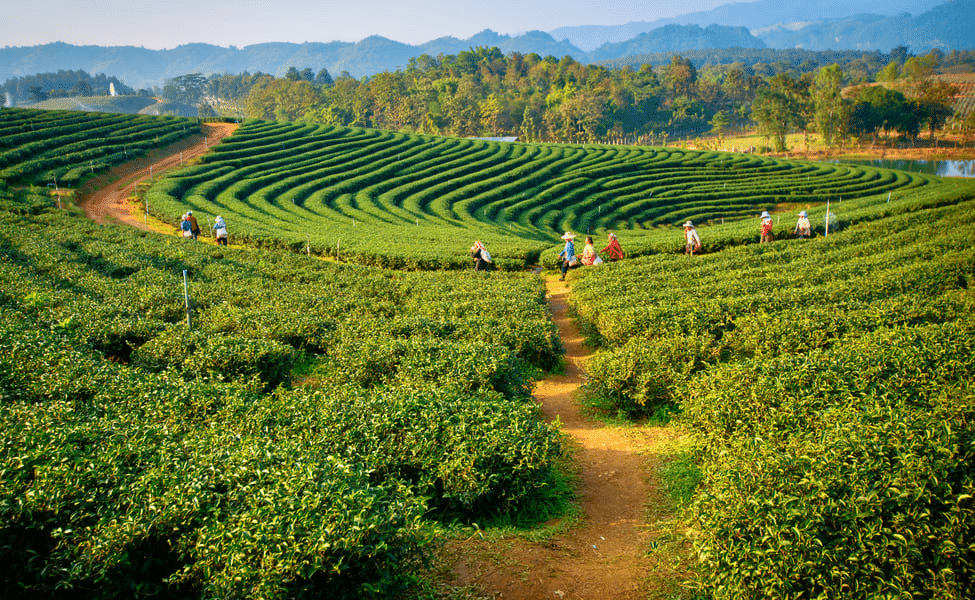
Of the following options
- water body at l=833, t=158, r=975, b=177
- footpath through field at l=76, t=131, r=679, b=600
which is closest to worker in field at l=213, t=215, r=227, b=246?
footpath through field at l=76, t=131, r=679, b=600

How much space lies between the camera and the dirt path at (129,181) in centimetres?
3400

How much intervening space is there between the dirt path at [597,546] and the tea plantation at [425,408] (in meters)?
0.53

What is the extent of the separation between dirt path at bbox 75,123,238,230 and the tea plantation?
12262mm

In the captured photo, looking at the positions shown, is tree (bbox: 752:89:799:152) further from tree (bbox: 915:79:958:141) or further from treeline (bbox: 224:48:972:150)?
tree (bbox: 915:79:958:141)

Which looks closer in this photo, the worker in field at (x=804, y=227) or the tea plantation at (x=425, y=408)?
the tea plantation at (x=425, y=408)

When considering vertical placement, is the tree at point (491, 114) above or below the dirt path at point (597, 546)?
Answer: above

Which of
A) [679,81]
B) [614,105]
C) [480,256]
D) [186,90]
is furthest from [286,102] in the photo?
[480,256]

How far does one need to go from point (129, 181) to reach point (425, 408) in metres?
43.3

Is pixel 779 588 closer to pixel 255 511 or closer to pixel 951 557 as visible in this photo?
pixel 951 557

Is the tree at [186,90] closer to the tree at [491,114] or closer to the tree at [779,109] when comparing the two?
the tree at [491,114]

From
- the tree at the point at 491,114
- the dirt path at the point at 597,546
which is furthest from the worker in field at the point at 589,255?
the tree at the point at 491,114

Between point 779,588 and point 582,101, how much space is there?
336 feet

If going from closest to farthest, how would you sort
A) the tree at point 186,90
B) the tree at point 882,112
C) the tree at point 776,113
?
the tree at point 776,113 → the tree at point 882,112 → the tree at point 186,90

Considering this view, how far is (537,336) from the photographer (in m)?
11.6
